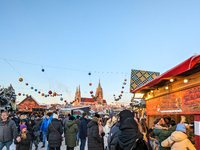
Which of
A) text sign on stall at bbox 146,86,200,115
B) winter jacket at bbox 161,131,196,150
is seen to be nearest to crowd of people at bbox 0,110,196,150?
winter jacket at bbox 161,131,196,150

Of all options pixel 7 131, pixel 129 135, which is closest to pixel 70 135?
pixel 7 131

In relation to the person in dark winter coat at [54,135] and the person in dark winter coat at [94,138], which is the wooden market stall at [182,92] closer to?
the person in dark winter coat at [94,138]

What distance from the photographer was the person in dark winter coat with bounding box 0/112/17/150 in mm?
6062

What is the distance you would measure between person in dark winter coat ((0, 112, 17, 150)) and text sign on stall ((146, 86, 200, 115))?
5.63 meters

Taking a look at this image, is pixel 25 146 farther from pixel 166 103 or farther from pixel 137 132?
pixel 166 103

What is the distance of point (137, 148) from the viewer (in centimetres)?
274

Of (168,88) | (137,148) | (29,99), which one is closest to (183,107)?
(168,88)

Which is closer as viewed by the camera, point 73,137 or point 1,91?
point 73,137

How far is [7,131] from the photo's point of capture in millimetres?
6098

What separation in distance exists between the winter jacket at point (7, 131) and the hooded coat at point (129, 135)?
4681mm

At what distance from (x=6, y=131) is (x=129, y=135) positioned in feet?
16.4

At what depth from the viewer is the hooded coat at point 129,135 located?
273 cm

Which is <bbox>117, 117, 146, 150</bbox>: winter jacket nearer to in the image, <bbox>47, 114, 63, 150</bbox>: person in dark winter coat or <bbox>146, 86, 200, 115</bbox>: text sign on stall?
<bbox>146, 86, 200, 115</bbox>: text sign on stall

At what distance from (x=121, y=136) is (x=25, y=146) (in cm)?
404
